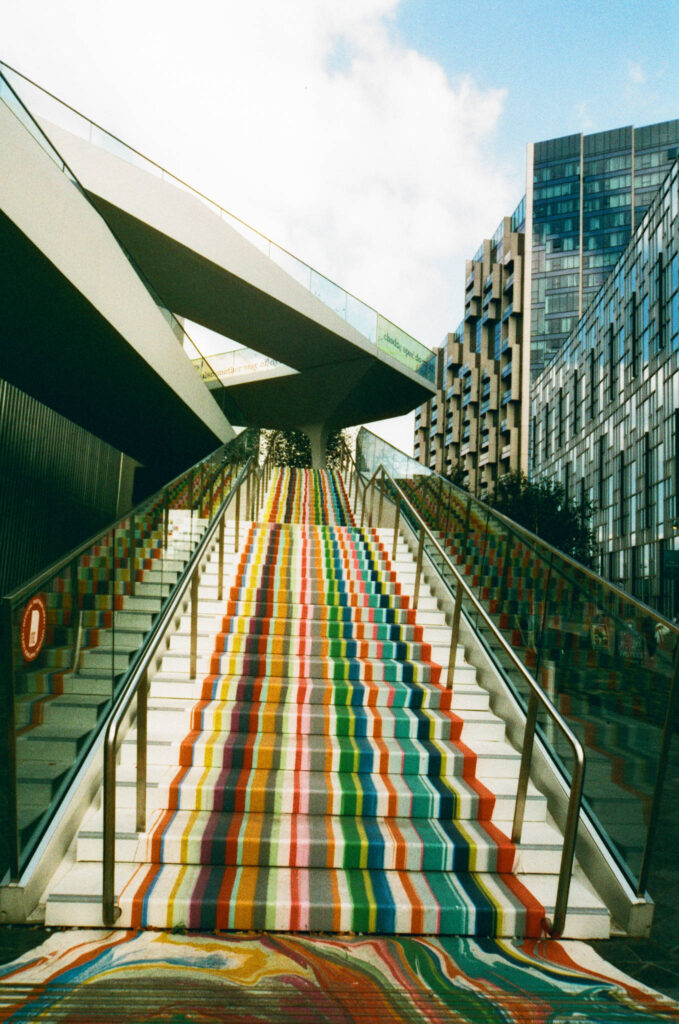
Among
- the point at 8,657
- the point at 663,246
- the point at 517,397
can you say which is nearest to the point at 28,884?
the point at 8,657

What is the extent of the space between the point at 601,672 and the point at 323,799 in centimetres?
164

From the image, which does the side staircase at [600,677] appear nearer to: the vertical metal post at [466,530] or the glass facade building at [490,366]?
the vertical metal post at [466,530]

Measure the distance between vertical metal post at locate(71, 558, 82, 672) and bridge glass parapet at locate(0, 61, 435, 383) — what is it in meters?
9.12

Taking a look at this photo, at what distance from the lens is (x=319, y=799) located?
3.53 m

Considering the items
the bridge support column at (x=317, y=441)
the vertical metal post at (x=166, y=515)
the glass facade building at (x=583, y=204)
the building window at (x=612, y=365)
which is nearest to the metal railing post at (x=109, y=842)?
the vertical metal post at (x=166, y=515)

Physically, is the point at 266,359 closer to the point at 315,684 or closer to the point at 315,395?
the point at 315,395

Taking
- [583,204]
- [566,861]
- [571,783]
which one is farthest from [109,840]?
[583,204]

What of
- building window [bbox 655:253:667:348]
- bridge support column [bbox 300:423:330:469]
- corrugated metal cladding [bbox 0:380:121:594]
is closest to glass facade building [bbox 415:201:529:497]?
building window [bbox 655:253:667:348]

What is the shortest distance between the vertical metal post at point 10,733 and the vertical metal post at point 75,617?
63cm

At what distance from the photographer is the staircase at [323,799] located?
2926 mm

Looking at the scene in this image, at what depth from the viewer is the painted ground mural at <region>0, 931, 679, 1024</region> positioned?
2361 millimetres

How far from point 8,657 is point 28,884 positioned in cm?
97

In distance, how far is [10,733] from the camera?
9.25ft

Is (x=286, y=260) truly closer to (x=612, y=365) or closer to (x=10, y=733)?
(x=10, y=733)
